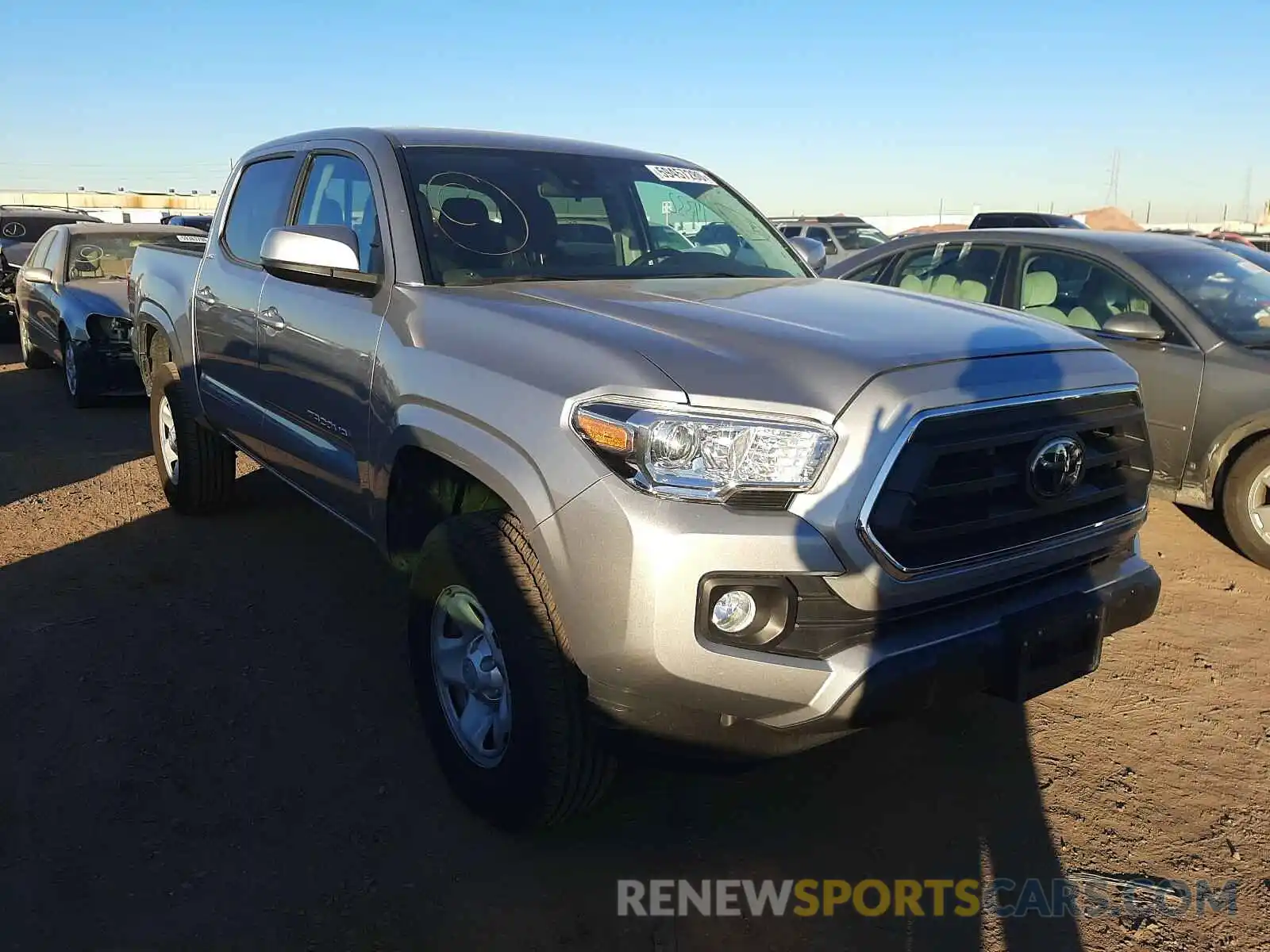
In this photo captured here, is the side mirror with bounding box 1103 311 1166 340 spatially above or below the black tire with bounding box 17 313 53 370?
above

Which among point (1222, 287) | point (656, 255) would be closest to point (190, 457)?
point (656, 255)

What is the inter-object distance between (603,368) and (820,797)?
1515 mm

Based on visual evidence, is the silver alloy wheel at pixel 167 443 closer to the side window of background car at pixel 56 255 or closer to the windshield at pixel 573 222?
the windshield at pixel 573 222

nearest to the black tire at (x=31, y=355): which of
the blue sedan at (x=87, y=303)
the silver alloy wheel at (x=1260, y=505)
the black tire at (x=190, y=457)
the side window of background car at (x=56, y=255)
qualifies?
the blue sedan at (x=87, y=303)

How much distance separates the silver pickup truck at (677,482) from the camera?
7.02ft

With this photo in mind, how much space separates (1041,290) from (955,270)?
0.63 m

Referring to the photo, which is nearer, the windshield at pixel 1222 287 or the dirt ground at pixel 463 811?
the dirt ground at pixel 463 811

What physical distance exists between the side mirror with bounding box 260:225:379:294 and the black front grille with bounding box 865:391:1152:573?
186 cm

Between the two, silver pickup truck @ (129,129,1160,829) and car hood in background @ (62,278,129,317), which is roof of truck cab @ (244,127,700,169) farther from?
car hood in background @ (62,278,129,317)

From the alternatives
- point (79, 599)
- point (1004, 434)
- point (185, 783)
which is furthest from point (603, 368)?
point (79, 599)

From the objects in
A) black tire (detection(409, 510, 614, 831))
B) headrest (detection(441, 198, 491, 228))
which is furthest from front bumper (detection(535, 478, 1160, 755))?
headrest (detection(441, 198, 491, 228))

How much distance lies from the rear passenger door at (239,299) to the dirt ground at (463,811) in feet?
2.93

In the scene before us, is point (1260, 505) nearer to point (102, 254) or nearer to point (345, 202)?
point (345, 202)

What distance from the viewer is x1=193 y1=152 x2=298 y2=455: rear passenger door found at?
13.5 ft
